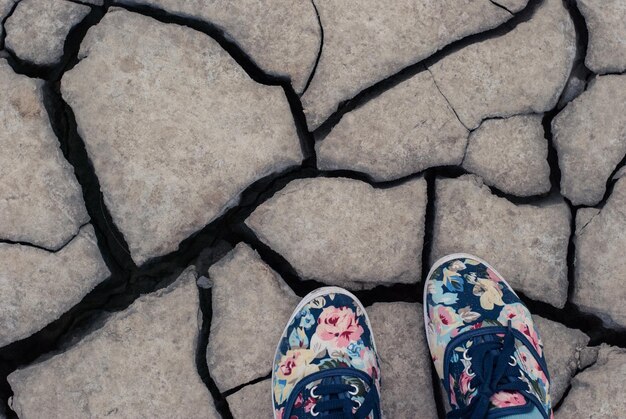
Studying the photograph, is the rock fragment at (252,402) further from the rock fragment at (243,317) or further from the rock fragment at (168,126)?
the rock fragment at (168,126)

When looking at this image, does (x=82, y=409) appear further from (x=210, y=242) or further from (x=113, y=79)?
(x=113, y=79)

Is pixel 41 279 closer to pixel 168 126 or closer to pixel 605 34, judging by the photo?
pixel 168 126

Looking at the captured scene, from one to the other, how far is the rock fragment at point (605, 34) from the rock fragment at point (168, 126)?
97 centimetres

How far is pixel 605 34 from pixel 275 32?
3.36 ft

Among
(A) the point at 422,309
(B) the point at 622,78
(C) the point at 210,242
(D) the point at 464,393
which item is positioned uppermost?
(B) the point at 622,78

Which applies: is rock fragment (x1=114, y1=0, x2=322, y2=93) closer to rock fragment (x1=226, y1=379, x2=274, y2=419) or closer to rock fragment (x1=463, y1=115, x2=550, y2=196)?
rock fragment (x1=463, y1=115, x2=550, y2=196)

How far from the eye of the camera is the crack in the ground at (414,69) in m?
1.73

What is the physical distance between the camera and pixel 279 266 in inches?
67.8

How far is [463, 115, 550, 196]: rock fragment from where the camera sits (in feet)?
5.73

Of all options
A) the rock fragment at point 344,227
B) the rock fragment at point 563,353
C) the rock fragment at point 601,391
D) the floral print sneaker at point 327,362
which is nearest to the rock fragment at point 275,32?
the rock fragment at point 344,227

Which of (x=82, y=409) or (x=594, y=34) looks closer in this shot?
(x=82, y=409)

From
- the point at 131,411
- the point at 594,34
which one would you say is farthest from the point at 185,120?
the point at 594,34

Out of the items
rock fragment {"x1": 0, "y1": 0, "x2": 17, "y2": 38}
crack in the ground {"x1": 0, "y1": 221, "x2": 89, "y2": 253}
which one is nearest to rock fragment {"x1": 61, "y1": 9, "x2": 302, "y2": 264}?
crack in the ground {"x1": 0, "y1": 221, "x2": 89, "y2": 253}

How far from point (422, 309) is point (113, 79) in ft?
3.80
